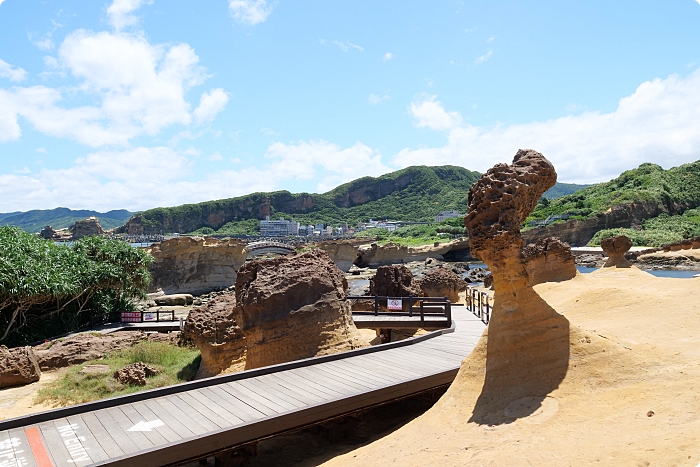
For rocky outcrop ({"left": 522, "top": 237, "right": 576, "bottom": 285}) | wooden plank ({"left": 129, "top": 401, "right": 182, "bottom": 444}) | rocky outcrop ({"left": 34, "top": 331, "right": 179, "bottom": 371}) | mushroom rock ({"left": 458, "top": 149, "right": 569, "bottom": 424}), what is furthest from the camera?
rocky outcrop ({"left": 522, "top": 237, "right": 576, "bottom": 285})

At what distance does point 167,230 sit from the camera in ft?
420

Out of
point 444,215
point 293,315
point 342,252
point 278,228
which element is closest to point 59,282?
point 293,315

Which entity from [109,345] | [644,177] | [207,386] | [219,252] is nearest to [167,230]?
[219,252]

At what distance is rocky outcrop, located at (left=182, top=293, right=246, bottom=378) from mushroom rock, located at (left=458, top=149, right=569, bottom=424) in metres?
6.62

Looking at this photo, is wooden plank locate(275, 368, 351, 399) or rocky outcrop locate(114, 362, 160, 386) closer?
wooden plank locate(275, 368, 351, 399)

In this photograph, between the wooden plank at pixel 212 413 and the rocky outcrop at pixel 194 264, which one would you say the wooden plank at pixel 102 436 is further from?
the rocky outcrop at pixel 194 264

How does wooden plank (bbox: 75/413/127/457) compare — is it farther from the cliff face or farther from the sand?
the cliff face

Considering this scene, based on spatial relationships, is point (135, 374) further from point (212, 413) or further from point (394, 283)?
point (394, 283)

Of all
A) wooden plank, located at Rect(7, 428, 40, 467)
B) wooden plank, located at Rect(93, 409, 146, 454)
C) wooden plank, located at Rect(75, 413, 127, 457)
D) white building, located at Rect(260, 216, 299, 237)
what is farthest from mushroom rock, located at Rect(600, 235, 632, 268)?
white building, located at Rect(260, 216, 299, 237)

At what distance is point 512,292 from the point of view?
20.9ft

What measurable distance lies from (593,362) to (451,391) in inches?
74.7

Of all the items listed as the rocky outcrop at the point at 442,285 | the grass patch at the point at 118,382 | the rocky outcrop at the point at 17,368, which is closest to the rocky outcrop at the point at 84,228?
the rocky outcrop at the point at 442,285

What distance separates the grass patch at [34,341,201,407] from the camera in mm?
10797

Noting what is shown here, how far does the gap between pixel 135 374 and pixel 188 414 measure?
21.8 ft
